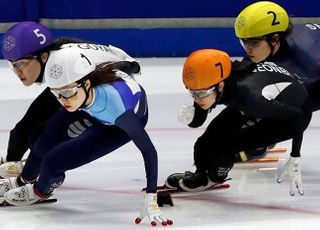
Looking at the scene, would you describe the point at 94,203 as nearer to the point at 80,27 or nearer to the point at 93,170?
the point at 93,170

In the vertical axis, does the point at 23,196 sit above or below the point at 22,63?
below

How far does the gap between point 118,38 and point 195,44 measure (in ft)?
2.54

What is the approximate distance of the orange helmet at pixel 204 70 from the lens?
3.88m

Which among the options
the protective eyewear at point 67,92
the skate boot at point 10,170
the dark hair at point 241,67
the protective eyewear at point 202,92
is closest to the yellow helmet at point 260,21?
the dark hair at point 241,67

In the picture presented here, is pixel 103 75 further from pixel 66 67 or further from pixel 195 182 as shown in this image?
pixel 195 182

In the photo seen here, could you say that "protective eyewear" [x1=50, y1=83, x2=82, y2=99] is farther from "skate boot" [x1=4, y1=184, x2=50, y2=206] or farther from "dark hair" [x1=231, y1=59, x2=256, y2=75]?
"dark hair" [x1=231, y1=59, x2=256, y2=75]

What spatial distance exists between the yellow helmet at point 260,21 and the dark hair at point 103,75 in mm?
917

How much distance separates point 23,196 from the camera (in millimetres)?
4035

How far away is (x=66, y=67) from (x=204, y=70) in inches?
25.4

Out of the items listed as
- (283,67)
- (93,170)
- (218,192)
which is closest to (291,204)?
(218,192)

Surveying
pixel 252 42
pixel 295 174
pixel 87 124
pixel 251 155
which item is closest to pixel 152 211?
pixel 87 124

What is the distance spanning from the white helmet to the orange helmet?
47 cm

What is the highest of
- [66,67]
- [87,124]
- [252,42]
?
[66,67]

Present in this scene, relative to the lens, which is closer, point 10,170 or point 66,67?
point 66,67
